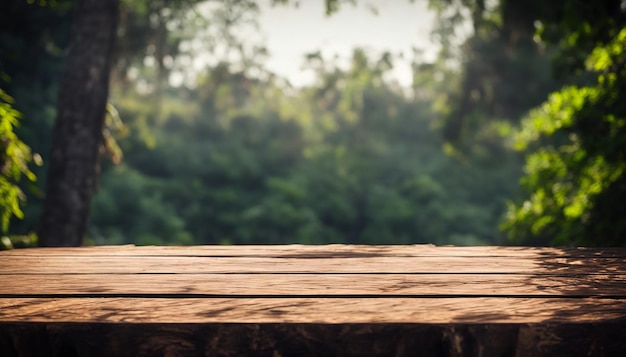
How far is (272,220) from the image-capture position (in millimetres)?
25141

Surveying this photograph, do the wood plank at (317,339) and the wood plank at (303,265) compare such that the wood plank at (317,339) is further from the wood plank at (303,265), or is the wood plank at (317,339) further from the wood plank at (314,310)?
the wood plank at (303,265)

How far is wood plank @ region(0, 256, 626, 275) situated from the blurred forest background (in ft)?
7.02

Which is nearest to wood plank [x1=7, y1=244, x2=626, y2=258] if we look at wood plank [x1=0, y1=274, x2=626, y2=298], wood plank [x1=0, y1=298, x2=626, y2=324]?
wood plank [x1=0, y1=274, x2=626, y2=298]

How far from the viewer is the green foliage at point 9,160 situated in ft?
13.9

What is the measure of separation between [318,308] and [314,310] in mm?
27

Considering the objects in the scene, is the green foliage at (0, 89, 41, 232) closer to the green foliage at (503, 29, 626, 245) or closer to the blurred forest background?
the blurred forest background

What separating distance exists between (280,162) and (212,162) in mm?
3715

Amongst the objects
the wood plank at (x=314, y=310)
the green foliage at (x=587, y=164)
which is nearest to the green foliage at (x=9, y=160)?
the wood plank at (x=314, y=310)

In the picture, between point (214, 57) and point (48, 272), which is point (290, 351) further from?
point (214, 57)

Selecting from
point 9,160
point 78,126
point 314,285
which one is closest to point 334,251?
point 314,285

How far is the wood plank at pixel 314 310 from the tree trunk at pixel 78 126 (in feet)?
17.1

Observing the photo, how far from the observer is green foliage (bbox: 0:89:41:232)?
4.23m

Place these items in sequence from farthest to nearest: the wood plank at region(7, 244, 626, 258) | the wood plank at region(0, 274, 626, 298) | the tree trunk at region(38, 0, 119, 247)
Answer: the tree trunk at region(38, 0, 119, 247) → the wood plank at region(7, 244, 626, 258) → the wood plank at region(0, 274, 626, 298)

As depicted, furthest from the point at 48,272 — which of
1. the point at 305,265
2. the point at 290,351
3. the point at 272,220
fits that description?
the point at 272,220
